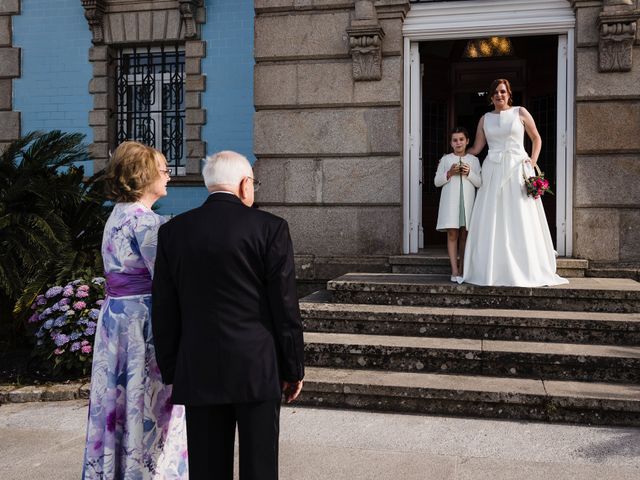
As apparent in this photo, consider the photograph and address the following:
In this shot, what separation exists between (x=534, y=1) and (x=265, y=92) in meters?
3.73

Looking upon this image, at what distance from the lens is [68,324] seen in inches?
266

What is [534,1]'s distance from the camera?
8836 millimetres

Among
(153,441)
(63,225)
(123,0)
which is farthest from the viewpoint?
(123,0)

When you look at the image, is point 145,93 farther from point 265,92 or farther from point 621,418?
point 621,418

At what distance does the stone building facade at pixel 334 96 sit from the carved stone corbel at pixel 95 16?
0.07ft

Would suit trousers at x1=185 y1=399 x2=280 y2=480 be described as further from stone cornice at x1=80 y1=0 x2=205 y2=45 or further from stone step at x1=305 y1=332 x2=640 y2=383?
stone cornice at x1=80 y1=0 x2=205 y2=45

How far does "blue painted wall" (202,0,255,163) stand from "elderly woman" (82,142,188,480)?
7095mm

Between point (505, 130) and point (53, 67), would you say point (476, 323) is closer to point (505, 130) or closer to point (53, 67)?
point (505, 130)

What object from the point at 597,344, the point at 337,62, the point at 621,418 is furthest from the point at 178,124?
the point at 621,418

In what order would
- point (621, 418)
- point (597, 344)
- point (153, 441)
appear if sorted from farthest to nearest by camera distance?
point (597, 344) → point (621, 418) → point (153, 441)

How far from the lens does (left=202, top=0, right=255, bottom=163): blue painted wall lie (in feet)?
34.7

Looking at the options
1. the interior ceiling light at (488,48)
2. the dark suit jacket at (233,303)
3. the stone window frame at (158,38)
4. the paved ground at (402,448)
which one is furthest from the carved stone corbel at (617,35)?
the dark suit jacket at (233,303)

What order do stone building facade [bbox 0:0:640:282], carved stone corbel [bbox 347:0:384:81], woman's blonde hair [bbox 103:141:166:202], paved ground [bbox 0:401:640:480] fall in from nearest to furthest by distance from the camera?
woman's blonde hair [bbox 103:141:166:202] → paved ground [bbox 0:401:640:480] → stone building facade [bbox 0:0:640:282] → carved stone corbel [bbox 347:0:384:81]

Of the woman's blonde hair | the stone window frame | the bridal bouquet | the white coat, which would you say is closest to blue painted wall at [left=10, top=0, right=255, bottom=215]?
the stone window frame
